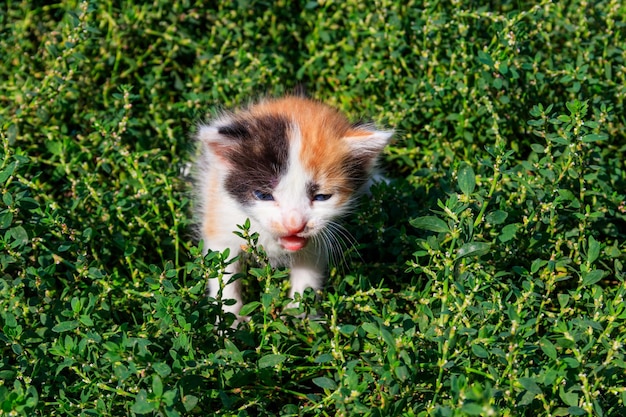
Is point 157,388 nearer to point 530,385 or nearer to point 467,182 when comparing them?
point 530,385

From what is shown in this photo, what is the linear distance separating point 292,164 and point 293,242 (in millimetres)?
313

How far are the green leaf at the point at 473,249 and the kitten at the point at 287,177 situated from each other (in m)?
0.63

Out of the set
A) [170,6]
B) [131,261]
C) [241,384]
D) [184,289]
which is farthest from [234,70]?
[241,384]

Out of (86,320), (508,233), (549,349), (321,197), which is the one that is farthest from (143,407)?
(508,233)

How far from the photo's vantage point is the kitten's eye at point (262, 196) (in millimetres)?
2902

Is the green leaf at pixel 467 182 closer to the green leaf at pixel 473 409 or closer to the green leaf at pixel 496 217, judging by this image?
the green leaf at pixel 496 217

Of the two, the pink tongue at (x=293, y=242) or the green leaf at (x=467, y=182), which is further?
the pink tongue at (x=293, y=242)


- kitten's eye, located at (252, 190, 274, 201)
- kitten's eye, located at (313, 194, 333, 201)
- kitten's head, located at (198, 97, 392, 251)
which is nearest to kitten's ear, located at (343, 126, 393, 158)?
kitten's head, located at (198, 97, 392, 251)

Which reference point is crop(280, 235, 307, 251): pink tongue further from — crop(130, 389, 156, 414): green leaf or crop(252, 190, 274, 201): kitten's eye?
crop(130, 389, 156, 414): green leaf

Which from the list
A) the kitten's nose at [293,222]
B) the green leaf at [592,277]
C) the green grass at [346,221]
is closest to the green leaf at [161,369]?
the green grass at [346,221]

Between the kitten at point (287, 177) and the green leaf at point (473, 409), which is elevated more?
the kitten at point (287, 177)

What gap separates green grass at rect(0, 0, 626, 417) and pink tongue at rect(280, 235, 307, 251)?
17cm

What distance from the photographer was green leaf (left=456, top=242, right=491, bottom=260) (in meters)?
2.44

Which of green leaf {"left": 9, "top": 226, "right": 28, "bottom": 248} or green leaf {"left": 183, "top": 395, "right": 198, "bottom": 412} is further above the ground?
green leaf {"left": 9, "top": 226, "right": 28, "bottom": 248}
